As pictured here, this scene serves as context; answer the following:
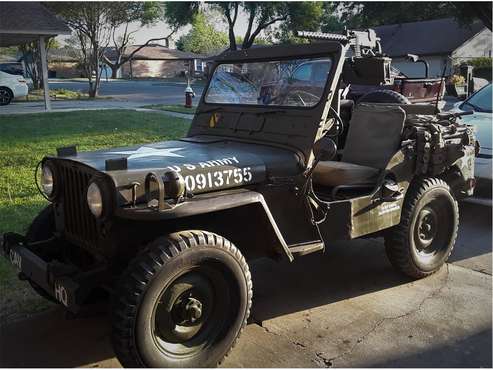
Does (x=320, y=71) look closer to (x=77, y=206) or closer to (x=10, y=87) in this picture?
(x=77, y=206)

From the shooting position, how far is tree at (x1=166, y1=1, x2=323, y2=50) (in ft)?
116

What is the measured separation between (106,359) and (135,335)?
62cm

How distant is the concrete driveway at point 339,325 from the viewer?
307cm

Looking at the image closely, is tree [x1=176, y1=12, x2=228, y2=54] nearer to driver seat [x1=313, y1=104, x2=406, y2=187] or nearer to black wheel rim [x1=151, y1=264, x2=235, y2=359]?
driver seat [x1=313, y1=104, x2=406, y2=187]

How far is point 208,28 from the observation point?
74438 millimetres

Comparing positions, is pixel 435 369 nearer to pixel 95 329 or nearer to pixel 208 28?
pixel 95 329

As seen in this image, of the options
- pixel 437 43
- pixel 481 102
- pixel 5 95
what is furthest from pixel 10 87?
pixel 437 43

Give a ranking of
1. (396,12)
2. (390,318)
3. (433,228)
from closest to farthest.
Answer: (390,318)
(433,228)
(396,12)

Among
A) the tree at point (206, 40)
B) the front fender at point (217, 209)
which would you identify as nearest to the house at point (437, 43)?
the front fender at point (217, 209)

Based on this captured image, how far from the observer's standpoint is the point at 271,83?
12.7 ft

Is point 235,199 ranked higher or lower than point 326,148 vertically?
lower

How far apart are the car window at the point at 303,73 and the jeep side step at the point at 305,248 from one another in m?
1.17

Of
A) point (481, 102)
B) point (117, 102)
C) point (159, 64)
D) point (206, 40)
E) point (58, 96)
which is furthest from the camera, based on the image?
point (206, 40)

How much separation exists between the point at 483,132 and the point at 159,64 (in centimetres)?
5861
